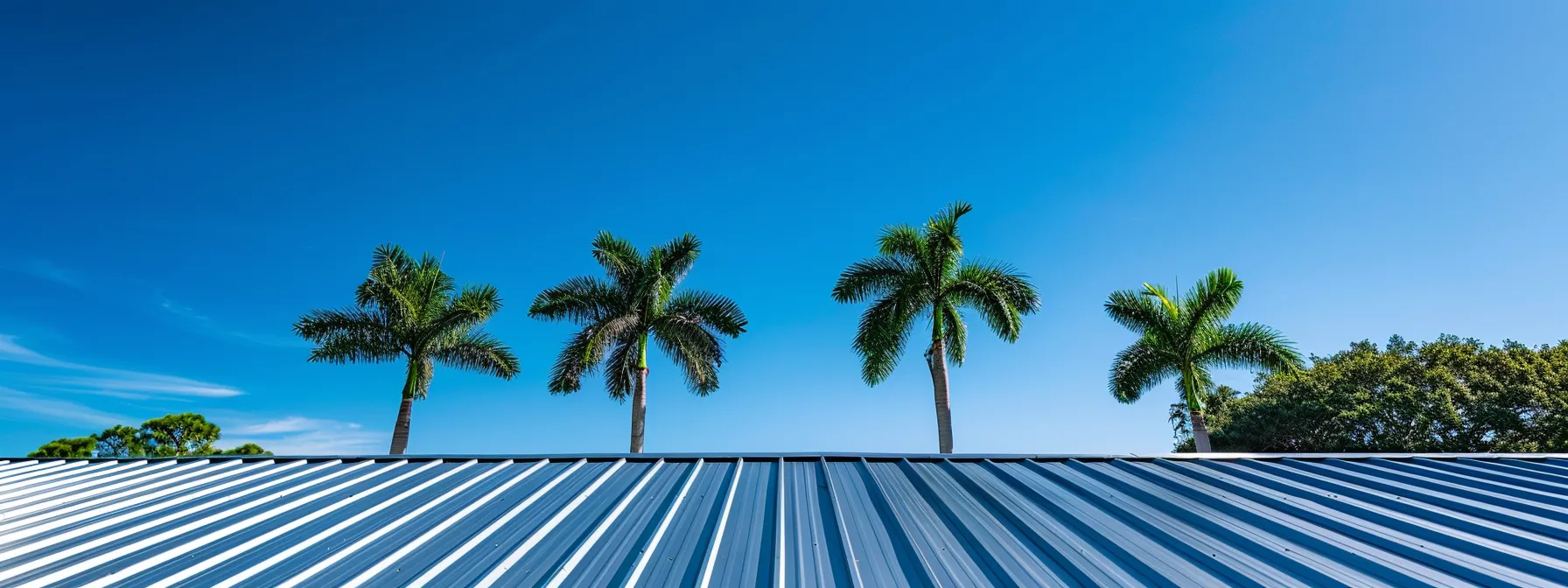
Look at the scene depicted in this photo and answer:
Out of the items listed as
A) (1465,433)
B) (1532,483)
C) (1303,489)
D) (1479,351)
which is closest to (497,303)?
(1303,489)

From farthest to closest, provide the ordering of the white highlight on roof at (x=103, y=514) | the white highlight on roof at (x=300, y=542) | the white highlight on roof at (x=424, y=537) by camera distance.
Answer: the white highlight on roof at (x=103, y=514) → the white highlight on roof at (x=300, y=542) → the white highlight on roof at (x=424, y=537)

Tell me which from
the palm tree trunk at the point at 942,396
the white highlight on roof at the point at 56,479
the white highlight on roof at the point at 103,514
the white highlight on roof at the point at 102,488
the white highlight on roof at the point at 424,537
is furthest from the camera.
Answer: the palm tree trunk at the point at 942,396

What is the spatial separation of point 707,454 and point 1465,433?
37393 mm

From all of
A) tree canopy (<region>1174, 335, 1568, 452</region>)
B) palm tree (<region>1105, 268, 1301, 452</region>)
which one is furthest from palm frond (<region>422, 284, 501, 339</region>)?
tree canopy (<region>1174, 335, 1568, 452</region>)

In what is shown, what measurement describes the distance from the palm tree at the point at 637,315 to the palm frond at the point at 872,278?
4.01 metres

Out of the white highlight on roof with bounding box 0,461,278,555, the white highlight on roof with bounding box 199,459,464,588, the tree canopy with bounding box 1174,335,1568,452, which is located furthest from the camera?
the tree canopy with bounding box 1174,335,1568,452

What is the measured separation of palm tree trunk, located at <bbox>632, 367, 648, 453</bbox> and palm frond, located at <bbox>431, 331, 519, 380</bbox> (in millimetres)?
6067

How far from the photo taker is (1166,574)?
3844 millimetres

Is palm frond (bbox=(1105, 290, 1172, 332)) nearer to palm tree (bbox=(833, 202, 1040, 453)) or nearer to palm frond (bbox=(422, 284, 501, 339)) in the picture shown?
palm tree (bbox=(833, 202, 1040, 453))

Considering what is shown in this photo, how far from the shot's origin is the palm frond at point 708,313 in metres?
23.4

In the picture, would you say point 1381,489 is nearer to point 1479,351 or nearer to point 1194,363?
point 1194,363

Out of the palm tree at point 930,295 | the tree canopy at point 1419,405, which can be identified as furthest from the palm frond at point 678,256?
the tree canopy at point 1419,405

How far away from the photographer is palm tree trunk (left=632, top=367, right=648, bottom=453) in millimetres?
21438

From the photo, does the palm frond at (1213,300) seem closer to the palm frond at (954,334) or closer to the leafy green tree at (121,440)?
the palm frond at (954,334)
